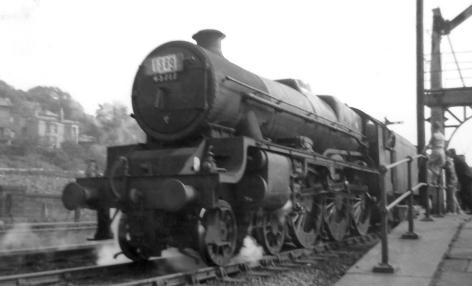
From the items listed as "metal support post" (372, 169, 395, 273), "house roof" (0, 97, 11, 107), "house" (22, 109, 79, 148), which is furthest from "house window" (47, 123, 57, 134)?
"metal support post" (372, 169, 395, 273)

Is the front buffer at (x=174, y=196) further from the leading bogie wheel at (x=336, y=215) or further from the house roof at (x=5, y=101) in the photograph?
the house roof at (x=5, y=101)

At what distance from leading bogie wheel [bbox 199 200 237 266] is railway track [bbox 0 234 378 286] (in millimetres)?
199

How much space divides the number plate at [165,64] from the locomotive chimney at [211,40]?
2.20ft

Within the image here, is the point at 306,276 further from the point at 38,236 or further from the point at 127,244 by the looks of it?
the point at 38,236

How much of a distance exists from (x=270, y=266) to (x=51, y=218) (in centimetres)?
1260

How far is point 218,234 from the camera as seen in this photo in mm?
6332

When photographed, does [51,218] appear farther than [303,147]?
Yes

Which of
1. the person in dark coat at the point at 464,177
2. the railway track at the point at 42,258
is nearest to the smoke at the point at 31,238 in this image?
Answer: the railway track at the point at 42,258

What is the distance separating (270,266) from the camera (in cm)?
666

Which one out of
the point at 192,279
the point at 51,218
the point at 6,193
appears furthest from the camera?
the point at 51,218

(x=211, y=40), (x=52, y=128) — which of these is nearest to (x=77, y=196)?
(x=211, y=40)

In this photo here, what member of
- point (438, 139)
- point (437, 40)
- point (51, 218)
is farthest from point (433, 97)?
point (51, 218)

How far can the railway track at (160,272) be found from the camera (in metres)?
5.55

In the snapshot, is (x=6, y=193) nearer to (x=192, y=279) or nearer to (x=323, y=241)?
(x=323, y=241)
